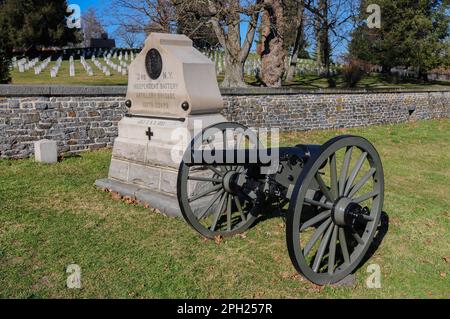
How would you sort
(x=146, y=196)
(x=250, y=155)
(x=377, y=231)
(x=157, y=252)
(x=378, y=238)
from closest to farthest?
(x=250, y=155) < (x=157, y=252) < (x=378, y=238) < (x=377, y=231) < (x=146, y=196)

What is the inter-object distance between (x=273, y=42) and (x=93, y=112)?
10.5 metres

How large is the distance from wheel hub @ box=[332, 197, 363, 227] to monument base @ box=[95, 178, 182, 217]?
2512 mm

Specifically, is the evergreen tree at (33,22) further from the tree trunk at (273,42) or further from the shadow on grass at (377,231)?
the shadow on grass at (377,231)

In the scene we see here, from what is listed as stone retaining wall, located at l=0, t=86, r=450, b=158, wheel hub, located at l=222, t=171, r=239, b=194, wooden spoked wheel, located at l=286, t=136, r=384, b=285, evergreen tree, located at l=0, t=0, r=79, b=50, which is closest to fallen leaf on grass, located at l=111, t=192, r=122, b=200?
wheel hub, located at l=222, t=171, r=239, b=194

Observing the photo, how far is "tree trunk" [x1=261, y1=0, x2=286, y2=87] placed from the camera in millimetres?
16953

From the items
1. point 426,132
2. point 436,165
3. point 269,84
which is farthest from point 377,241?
point 269,84

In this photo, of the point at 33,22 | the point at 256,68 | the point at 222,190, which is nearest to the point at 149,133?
the point at 222,190

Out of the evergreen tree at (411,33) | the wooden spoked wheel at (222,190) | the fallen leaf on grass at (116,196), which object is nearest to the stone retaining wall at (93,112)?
the fallen leaf on grass at (116,196)

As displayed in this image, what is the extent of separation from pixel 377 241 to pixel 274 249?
4.52 feet

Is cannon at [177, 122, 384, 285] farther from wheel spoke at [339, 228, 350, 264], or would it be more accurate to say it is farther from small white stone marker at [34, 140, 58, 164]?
small white stone marker at [34, 140, 58, 164]

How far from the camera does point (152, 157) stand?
6199mm

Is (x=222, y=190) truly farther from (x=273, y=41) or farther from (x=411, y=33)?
(x=411, y=33)

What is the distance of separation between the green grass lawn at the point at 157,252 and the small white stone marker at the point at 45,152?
1.10m
